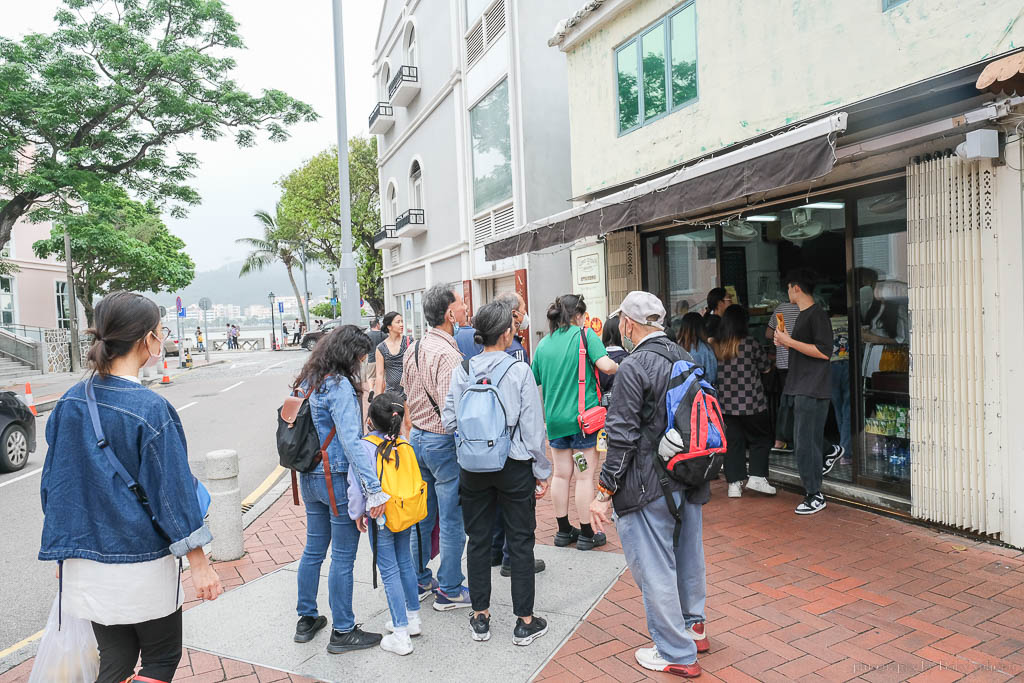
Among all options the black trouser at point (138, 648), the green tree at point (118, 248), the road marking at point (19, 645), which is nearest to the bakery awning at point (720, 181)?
the black trouser at point (138, 648)

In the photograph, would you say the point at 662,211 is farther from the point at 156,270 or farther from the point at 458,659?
the point at 156,270

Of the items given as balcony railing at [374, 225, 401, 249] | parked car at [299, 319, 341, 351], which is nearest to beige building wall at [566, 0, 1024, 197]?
parked car at [299, 319, 341, 351]

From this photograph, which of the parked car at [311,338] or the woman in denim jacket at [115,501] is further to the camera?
the parked car at [311,338]

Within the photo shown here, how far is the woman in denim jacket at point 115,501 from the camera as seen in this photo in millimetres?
2355

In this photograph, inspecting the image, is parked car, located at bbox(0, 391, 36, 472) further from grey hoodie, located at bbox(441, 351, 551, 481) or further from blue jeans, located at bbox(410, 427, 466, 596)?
grey hoodie, located at bbox(441, 351, 551, 481)

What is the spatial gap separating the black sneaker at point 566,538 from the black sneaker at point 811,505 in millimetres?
1943

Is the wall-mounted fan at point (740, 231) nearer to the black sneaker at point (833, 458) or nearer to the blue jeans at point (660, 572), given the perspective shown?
the black sneaker at point (833, 458)

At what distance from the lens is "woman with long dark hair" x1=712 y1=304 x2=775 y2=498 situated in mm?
6086

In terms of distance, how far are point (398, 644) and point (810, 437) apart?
12.1 feet

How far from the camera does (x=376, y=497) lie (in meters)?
3.43

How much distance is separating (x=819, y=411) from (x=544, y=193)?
8132mm

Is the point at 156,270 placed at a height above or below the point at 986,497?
above

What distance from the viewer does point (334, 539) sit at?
11.9 feet

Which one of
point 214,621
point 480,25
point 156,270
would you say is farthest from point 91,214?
point 214,621
